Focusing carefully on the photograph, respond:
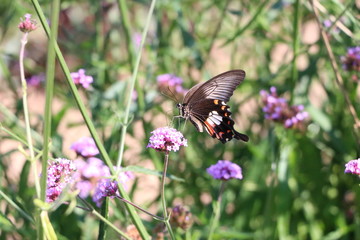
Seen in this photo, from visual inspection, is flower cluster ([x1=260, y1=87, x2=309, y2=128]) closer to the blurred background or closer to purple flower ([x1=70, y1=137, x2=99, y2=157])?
the blurred background

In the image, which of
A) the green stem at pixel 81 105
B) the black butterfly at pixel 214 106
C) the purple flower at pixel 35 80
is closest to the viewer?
the green stem at pixel 81 105

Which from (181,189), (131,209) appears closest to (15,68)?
(181,189)

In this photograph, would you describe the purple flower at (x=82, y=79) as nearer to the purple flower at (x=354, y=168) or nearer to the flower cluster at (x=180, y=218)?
the flower cluster at (x=180, y=218)

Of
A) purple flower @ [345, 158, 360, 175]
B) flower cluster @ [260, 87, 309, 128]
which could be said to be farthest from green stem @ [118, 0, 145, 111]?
purple flower @ [345, 158, 360, 175]

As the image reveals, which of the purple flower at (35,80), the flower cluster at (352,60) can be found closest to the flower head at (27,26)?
the flower cluster at (352,60)

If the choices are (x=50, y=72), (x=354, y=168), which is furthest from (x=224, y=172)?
(x=50, y=72)

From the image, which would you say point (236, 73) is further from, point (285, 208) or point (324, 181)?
point (324, 181)
